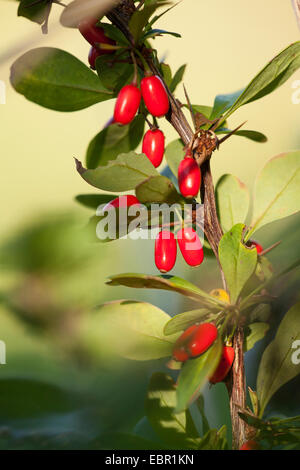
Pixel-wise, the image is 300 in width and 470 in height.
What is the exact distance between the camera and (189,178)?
27cm

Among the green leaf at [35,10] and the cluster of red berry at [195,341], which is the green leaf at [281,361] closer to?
the cluster of red berry at [195,341]

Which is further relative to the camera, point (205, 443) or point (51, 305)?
point (51, 305)

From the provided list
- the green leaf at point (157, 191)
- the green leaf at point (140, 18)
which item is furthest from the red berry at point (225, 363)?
the green leaf at point (140, 18)

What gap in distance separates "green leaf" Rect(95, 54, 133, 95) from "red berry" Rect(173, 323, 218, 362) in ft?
0.59

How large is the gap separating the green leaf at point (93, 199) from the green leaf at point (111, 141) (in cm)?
Result: 3

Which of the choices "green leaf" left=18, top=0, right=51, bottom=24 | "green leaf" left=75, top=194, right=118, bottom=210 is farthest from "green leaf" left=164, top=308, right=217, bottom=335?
"green leaf" left=18, top=0, right=51, bottom=24

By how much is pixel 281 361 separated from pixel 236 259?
0.11 m

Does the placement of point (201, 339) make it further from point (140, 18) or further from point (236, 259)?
point (140, 18)

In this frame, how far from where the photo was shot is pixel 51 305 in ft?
1.42

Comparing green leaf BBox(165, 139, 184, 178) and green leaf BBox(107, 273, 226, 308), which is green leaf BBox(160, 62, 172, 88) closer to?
green leaf BBox(165, 139, 184, 178)

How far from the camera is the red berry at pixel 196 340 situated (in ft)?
0.91
